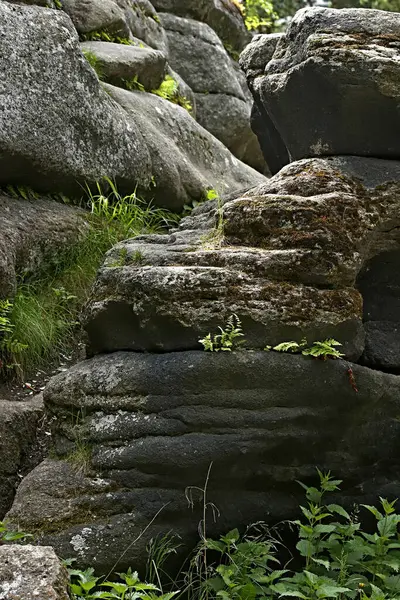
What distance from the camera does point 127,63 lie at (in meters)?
9.20

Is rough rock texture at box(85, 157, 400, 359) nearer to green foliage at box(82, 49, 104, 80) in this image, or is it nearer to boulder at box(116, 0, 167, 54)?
green foliage at box(82, 49, 104, 80)

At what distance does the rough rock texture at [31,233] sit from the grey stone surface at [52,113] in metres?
0.27

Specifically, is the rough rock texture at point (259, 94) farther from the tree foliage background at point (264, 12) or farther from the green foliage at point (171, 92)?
the tree foliage background at point (264, 12)

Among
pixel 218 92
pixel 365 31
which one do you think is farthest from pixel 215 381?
pixel 218 92

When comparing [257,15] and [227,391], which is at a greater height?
[257,15]

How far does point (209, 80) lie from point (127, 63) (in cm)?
390

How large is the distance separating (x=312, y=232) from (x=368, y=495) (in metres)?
1.79

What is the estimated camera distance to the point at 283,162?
7.00 metres

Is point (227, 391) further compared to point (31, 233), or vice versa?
point (31, 233)

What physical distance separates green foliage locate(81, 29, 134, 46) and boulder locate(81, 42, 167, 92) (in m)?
0.21

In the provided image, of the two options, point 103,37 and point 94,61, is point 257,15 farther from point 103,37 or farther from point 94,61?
point 94,61

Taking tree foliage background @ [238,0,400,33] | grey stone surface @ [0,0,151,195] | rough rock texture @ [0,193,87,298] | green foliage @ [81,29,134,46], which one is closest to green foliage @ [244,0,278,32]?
tree foliage background @ [238,0,400,33]

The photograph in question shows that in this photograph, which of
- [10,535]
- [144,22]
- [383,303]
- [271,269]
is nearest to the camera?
[10,535]

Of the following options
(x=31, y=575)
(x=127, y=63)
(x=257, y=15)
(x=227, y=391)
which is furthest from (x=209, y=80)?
(x=31, y=575)
